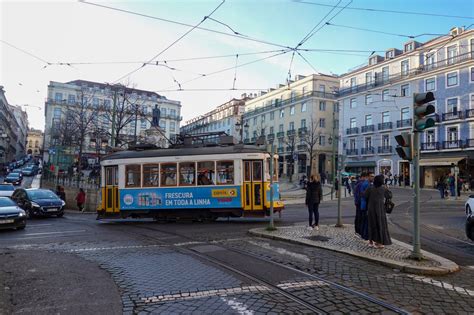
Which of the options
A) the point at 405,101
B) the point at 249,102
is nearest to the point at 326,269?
the point at 405,101

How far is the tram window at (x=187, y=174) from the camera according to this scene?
14898mm

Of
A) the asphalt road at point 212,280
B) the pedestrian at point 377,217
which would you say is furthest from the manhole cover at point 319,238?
the pedestrian at point 377,217

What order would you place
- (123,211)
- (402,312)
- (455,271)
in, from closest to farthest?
1. (402,312)
2. (455,271)
3. (123,211)

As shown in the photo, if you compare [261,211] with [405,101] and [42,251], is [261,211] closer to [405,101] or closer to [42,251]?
[42,251]

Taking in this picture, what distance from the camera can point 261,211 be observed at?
47.1ft

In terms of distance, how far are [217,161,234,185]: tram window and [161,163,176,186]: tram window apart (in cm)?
191

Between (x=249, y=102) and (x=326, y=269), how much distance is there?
75631mm

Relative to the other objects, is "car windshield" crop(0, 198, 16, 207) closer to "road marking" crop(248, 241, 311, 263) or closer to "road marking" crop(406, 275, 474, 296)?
"road marking" crop(248, 241, 311, 263)

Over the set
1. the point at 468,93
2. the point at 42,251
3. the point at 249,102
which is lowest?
the point at 42,251

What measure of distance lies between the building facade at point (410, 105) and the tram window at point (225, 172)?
30593 millimetres

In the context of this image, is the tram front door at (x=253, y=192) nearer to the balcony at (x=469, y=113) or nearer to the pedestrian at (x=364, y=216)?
the pedestrian at (x=364, y=216)

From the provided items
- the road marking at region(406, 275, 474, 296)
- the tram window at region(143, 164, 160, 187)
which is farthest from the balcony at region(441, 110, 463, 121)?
the road marking at region(406, 275, 474, 296)

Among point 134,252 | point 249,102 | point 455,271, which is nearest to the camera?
point 455,271

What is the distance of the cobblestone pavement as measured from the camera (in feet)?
16.9
